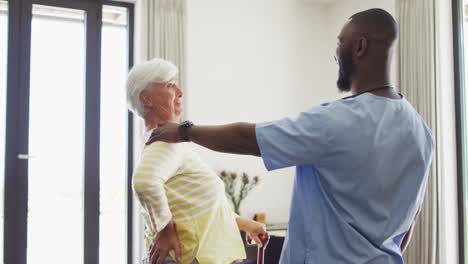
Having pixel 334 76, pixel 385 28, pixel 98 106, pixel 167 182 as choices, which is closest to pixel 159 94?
pixel 167 182

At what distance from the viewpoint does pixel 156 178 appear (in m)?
1.22

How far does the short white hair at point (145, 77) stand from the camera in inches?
55.9

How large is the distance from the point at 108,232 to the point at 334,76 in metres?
2.58

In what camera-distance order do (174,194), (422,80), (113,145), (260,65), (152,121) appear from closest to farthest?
(174,194), (152,121), (422,80), (113,145), (260,65)

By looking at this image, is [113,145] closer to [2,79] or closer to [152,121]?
[2,79]

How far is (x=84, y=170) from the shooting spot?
3725 millimetres

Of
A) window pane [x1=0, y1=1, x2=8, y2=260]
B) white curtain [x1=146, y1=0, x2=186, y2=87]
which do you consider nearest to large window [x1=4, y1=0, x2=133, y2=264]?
window pane [x1=0, y1=1, x2=8, y2=260]

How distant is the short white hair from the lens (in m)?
1.42

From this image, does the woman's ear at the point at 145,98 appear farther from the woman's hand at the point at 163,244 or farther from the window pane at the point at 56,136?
the window pane at the point at 56,136

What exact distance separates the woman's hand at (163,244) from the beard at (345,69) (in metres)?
0.62

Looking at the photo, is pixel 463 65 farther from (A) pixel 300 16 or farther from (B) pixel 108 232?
(B) pixel 108 232

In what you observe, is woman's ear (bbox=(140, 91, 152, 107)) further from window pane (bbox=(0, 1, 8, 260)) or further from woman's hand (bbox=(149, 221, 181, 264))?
window pane (bbox=(0, 1, 8, 260))

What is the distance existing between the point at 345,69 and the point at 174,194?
60 centimetres

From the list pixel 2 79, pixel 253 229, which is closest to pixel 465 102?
pixel 253 229
